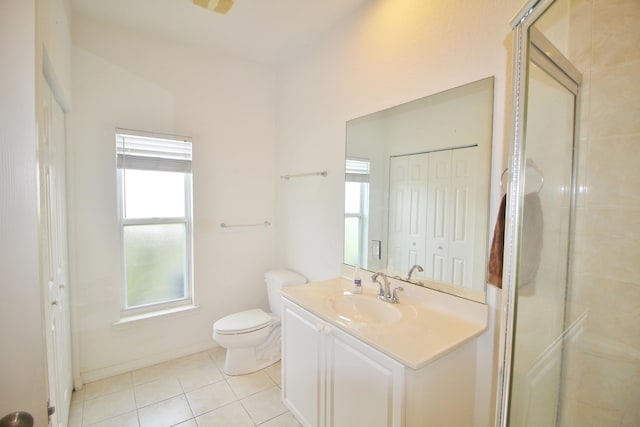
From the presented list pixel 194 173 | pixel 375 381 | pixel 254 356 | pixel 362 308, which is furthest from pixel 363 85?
pixel 254 356

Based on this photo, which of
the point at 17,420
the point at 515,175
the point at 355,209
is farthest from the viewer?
the point at 355,209

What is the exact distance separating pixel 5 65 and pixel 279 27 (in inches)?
74.2

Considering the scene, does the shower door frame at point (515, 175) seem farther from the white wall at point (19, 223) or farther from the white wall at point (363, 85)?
the white wall at point (19, 223)

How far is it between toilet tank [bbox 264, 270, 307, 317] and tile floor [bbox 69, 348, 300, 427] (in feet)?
1.68

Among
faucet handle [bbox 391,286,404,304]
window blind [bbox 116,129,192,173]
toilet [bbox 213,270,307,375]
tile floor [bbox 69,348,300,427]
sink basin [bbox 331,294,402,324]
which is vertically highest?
window blind [bbox 116,129,192,173]

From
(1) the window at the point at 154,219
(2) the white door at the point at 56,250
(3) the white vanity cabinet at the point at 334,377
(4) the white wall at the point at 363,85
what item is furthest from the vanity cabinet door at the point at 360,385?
(1) the window at the point at 154,219

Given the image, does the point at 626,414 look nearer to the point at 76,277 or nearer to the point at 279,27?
the point at 279,27

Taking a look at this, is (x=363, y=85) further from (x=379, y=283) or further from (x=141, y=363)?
(x=141, y=363)

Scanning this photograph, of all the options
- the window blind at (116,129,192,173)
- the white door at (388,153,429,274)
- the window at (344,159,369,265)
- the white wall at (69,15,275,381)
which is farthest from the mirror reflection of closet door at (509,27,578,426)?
the window blind at (116,129,192,173)

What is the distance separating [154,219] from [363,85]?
203 centimetres

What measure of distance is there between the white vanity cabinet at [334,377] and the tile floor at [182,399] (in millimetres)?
→ 295

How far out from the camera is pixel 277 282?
103 inches

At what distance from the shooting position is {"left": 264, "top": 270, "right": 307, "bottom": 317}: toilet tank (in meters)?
2.56

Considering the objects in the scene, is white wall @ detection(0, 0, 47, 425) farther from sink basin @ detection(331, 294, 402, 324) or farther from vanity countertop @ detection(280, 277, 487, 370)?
sink basin @ detection(331, 294, 402, 324)
